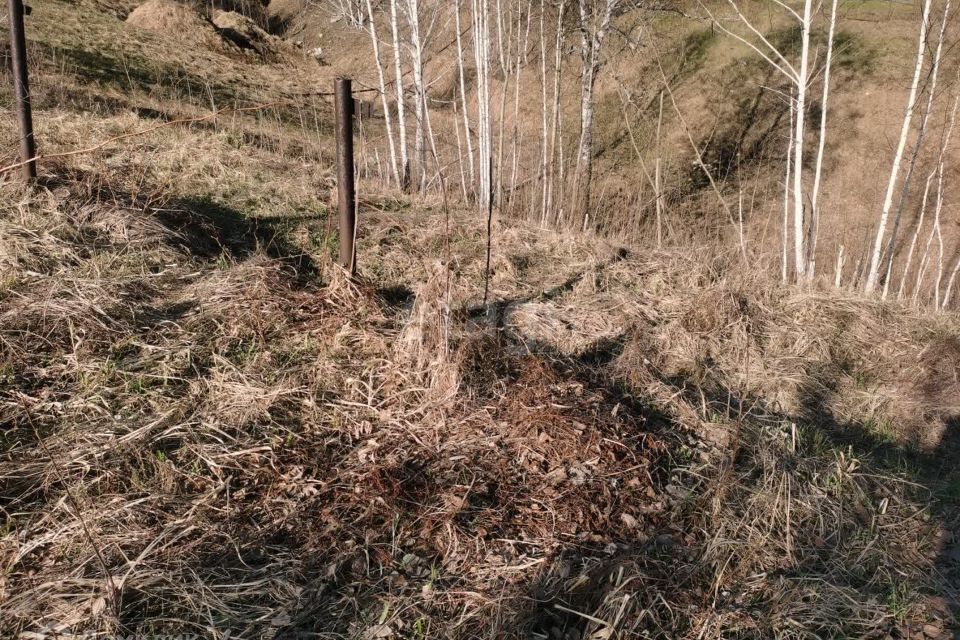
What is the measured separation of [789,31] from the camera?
1469 centimetres

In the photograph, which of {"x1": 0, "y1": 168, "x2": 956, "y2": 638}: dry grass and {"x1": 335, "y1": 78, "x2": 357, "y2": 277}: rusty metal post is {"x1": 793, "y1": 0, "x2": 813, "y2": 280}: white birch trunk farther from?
{"x1": 335, "y1": 78, "x2": 357, "y2": 277}: rusty metal post

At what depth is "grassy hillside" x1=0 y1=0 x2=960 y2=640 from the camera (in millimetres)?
2018

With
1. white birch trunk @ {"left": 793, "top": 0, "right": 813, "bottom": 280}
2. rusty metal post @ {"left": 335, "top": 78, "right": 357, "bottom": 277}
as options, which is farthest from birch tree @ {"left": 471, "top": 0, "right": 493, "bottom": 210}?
rusty metal post @ {"left": 335, "top": 78, "right": 357, "bottom": 277}

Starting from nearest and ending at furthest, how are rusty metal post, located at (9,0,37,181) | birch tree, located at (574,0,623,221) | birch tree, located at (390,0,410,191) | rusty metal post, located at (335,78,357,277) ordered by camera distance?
1. rusty metal post, located at (335,78,357,277)
2. rusty metal post, located at (9,0,37,181)
3. birch tree, located at (574,0,623,221)
4. birch tree, located at (390,0,410,191)

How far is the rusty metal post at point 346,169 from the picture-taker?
3.46m

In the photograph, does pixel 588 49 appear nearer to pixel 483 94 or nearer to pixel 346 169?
pixel 483 94

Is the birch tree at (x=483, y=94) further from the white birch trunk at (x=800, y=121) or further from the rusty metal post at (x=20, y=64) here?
the rusty metal post at (x=20, y=64)

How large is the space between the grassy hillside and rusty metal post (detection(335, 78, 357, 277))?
11.3 inches

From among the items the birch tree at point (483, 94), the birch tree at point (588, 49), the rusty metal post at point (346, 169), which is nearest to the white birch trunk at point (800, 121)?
the birch tree at point (588, 49)

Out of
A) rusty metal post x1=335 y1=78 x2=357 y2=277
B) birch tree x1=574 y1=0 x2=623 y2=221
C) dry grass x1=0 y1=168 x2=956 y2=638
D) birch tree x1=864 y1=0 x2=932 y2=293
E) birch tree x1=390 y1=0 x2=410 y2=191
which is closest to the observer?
dry grass x1=0 y1=168 x2=956 y2=638

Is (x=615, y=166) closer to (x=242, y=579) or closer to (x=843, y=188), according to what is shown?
(x=843, y=188)

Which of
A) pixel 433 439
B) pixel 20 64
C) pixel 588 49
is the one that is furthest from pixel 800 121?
pixel 20 64

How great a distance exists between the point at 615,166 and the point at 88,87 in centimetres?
945

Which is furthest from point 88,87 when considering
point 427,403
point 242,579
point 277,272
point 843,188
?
point 843,188
